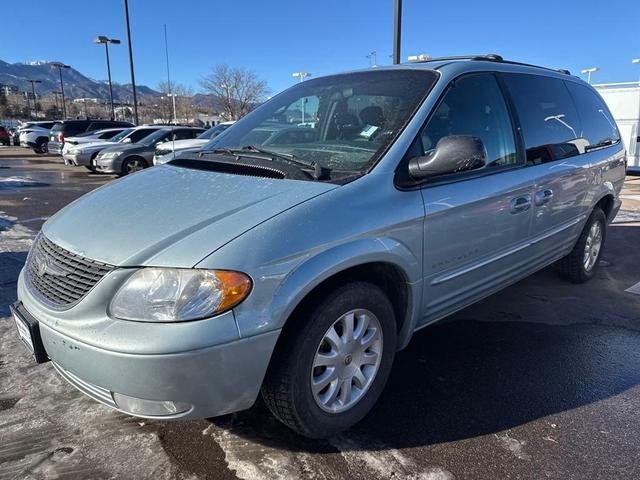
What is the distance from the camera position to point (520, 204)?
328 centimetres

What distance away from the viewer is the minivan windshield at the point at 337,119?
2.71 m

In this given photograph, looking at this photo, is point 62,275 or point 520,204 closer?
point 62,275

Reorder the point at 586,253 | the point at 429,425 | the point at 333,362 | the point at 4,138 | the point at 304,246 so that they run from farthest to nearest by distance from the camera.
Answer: the point at 4,138, the point at 586,253, the point at 429,425, the point at 333,362, the point at 304,246

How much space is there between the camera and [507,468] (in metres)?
2.25

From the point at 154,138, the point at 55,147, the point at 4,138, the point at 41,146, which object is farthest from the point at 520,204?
the point at 4,138

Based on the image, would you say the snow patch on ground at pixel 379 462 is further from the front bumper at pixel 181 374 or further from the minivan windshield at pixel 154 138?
the minivan windshield at pixel 154 138

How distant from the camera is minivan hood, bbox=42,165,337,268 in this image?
200 centimetres

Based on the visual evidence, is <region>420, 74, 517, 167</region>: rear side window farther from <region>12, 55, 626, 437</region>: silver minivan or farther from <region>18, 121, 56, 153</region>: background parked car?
<region>18, 121, 56, 153</region>: background parked car

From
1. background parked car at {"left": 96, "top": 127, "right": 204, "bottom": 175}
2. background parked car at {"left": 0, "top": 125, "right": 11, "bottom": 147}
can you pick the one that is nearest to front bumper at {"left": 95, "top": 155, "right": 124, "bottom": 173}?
background parked car at {"left": 96, "top": 127, "right": 204, "bottom": 175}

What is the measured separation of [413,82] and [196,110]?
64.3 metres

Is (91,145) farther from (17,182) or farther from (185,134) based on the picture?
(17,182)

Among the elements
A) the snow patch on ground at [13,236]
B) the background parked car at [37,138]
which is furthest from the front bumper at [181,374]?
the background parked car at [37,138]

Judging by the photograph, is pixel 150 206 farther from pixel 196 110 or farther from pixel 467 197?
pixel 196 110

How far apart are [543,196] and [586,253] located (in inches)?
63.3
